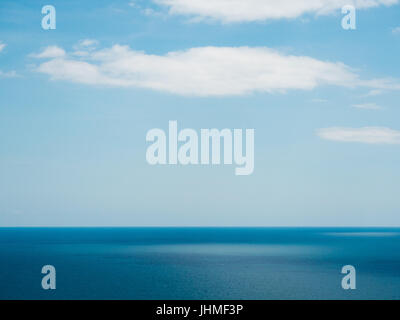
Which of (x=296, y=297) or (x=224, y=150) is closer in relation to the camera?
(x=224, y=150)

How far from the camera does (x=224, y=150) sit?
13062mm

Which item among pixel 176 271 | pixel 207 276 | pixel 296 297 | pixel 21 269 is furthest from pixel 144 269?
pixel 296 297

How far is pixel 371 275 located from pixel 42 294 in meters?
28.8

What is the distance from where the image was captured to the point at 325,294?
30172mm

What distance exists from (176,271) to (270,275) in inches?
351

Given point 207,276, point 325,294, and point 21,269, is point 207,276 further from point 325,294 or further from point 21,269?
point 21,269
